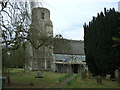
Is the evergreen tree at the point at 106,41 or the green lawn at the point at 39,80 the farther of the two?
the evergreen tree at the point at 106,41

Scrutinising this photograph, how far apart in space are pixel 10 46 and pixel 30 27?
3131 mm

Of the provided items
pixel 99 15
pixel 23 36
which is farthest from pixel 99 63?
pixel 23 36

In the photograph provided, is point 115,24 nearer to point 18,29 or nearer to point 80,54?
point 18,29

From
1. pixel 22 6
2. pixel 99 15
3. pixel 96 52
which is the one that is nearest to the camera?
pixel 22 6

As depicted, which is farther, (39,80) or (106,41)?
(39,80)

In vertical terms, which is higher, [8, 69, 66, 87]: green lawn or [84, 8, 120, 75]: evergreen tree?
[84, 8, 120, 75]: evergreen tree

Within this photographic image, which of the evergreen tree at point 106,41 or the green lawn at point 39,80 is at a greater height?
the evergreen tree at point 106,41

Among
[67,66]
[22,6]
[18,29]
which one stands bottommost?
[67,66]

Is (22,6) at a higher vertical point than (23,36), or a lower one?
higher

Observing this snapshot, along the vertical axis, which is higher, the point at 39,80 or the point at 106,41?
the point at 106,41

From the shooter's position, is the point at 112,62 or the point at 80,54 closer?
the point at 112,62

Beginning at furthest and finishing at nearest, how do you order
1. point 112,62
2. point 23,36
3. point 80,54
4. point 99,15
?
1. point 80,54
2. point 99,15
3. point 112,62
4. point 23,36

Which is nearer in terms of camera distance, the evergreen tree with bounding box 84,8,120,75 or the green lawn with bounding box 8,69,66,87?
the green lawn with bounding box 8,69,66,87

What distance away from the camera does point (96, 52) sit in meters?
26.0
